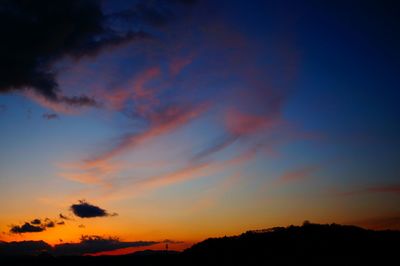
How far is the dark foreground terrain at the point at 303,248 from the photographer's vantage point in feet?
145

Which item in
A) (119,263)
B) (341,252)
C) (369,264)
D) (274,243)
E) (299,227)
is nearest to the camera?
(369,264)

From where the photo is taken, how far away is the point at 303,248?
48656 mm

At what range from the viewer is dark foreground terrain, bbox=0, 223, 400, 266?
1743 inches

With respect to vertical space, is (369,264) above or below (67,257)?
below

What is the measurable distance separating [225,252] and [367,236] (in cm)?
1939

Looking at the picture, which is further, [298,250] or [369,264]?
[298,250]

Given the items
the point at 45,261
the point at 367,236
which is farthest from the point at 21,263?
the point at 367,236

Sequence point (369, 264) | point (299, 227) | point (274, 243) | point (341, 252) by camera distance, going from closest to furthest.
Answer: point (369, 264), point (341, 252), point (274, 243), point (299, 227)

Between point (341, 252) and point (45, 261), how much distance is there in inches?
5107

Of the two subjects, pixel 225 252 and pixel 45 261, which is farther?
pixel 45 261

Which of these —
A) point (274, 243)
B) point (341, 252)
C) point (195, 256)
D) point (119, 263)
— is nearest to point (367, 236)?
point (341, 252)

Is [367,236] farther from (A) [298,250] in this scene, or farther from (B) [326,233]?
(A) [298,250]

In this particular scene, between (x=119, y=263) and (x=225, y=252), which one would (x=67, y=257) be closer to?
(x=119, y=263)

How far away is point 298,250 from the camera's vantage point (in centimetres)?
4853
